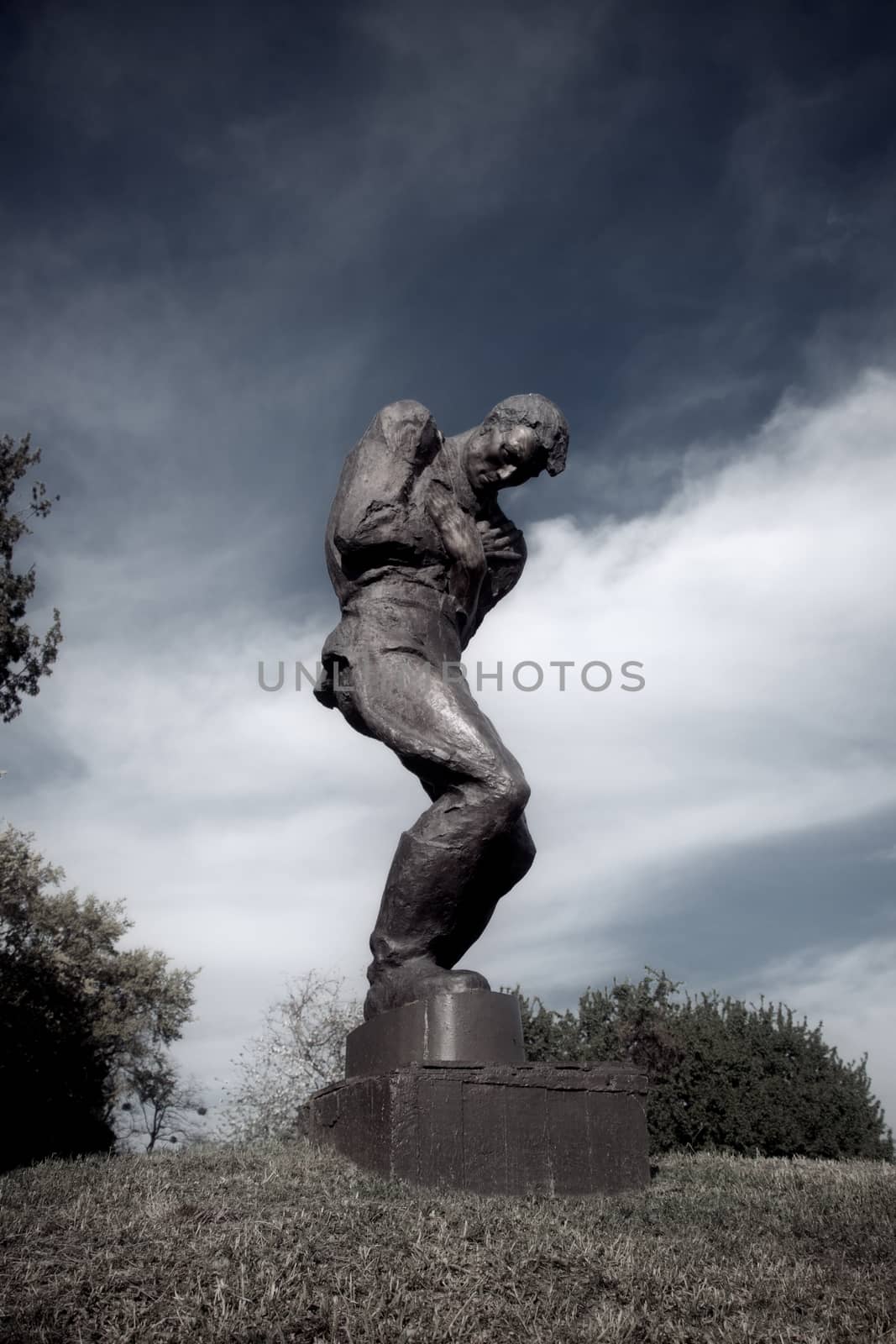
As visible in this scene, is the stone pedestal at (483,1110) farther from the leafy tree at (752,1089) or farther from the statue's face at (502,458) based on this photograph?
the leafy tree at (752,1089)

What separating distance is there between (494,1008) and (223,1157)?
4.85ft

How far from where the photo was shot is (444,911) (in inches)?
218

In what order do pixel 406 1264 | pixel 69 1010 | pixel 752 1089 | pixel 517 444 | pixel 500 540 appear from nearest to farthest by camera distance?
pixel 406 1264 < pixel 517 444 < pixel 500 540 < pixel 752 1089 < pixel 69 1010

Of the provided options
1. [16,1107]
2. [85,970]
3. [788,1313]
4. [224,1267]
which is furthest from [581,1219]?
[85,970]

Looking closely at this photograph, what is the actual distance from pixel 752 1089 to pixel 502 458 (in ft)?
21.4

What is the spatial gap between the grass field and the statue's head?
371 centimetres

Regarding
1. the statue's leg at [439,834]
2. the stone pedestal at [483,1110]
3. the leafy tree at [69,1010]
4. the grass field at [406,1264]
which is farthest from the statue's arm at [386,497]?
the leafy tree at [69,1010]

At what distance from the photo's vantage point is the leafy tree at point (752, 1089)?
32.3 ft

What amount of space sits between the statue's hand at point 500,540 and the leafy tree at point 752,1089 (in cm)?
551

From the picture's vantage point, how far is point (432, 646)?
605 cm

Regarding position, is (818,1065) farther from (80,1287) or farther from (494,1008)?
(80,1287)

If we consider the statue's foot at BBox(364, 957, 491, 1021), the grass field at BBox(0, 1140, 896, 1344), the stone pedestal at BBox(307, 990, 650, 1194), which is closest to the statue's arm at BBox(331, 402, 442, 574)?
the statue's foot at BBox(364, 957, 491, 1021)

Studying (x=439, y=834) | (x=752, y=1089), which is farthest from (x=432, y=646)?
(x=752, y=1089)

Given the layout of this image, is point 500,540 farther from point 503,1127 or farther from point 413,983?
point 503,1127
